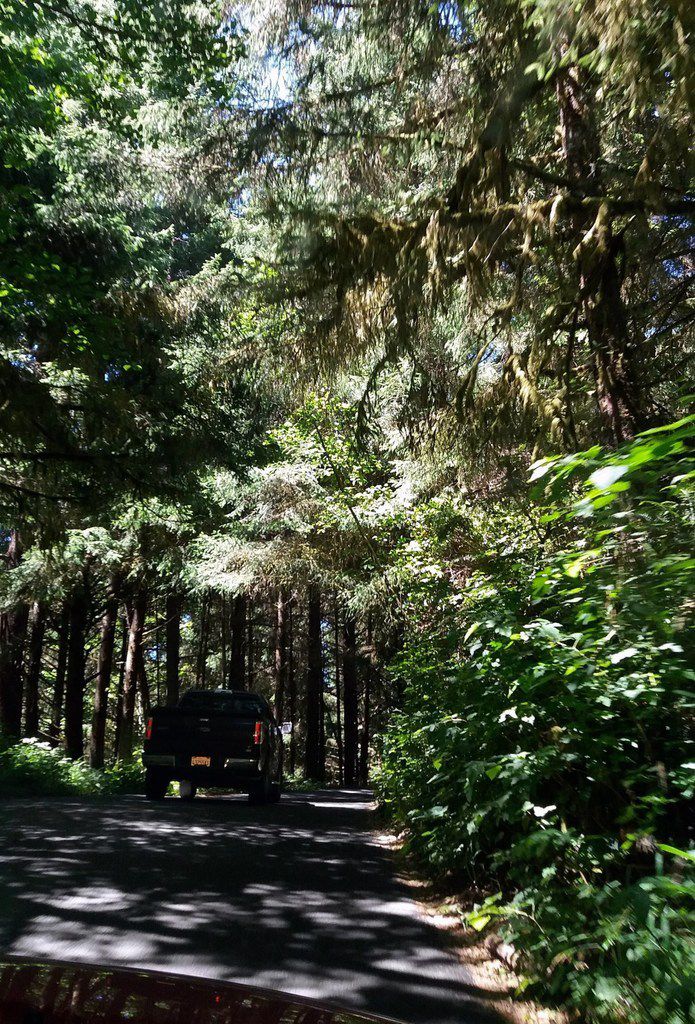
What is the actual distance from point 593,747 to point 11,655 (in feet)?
65.9

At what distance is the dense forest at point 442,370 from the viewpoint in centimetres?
494

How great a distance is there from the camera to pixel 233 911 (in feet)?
20.8

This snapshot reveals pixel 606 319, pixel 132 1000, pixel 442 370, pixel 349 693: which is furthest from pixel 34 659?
pixel 132 1000

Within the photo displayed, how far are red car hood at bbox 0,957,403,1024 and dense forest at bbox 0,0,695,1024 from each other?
2019 mm

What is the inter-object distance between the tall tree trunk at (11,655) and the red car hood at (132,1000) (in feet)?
69.8

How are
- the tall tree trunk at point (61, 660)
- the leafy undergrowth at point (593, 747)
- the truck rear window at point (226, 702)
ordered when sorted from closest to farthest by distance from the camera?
the leafy undergrowth at point (593, 747) → the truck rear window at point (226, 702) → the tall tree trunk at point (61, 660)

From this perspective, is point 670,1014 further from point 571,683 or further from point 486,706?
point 486,706

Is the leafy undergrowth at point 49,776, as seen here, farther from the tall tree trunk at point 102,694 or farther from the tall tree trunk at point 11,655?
the tall tree trunk at point 102,694

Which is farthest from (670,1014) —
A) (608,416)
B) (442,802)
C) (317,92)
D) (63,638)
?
(63,638)

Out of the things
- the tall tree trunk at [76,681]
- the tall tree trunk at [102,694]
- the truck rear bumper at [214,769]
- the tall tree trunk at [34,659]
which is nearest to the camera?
the truck rear bumper at [214,769]

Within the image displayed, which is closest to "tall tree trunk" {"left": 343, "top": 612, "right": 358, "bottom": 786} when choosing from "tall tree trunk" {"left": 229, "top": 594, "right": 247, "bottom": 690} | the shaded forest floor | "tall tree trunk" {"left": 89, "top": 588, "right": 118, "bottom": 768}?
"tall tree trunk" {"left": 229, "top": 594, "right": 247, "bottom": 690}

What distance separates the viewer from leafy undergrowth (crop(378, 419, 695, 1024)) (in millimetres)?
3889

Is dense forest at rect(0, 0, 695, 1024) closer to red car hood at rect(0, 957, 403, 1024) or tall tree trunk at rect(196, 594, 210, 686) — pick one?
red car hood at rect(0, 957, 403, 1024)

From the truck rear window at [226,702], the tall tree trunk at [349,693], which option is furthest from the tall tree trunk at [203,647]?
the truck rear window at [226,702]
